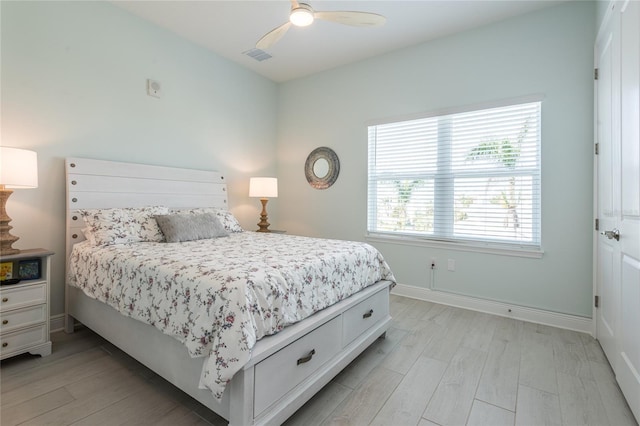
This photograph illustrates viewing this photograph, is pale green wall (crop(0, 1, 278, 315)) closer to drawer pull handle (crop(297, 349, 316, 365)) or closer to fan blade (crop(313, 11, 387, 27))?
fan blade (crop(313, 11, 387, 27))

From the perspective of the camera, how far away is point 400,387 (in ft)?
5.86

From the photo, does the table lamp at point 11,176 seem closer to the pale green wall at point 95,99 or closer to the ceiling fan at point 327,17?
the pale green wall at point 95,99

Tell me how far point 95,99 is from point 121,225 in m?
1.22

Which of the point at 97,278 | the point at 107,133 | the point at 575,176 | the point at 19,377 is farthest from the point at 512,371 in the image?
the point at 107,133

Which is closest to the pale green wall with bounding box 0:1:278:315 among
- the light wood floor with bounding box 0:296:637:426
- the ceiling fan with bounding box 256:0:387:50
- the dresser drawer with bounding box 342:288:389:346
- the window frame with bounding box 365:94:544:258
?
the light wood floor with bounding box 0:296:637:426

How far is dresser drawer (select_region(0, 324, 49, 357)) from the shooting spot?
1.92 meters

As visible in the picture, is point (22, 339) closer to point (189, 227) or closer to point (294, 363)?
point (189, 227)

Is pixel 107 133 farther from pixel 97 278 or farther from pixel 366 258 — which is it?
pixel 366 258

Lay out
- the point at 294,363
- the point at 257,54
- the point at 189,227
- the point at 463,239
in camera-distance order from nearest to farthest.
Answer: the point at 294,363 → the point at 189,227 → the point at 463,239 → the point at 257,54

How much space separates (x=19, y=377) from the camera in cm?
184

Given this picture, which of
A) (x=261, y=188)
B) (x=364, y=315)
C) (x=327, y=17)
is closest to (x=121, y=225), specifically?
(x=261, y=188)

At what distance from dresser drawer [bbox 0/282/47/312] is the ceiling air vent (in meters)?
3.07

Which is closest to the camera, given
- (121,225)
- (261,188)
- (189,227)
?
(121,225)

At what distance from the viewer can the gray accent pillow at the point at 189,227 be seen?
2.56 metres
